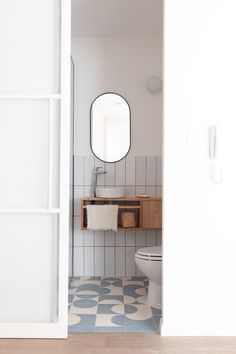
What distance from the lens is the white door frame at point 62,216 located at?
2072 mm

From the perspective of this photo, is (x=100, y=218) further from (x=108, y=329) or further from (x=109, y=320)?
(x=108, y=329)

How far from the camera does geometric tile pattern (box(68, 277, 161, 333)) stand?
7.29 feet

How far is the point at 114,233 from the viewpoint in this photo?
3395mm

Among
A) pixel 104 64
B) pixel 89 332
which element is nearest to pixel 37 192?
pixel 89 332

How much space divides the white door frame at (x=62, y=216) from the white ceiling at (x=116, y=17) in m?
0.86

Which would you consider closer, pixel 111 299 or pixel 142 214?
pixel 111 299

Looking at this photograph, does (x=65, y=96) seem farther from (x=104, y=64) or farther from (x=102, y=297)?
(x=102, y=297)

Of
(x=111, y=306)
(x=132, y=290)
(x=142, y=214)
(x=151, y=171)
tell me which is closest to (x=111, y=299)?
(x=111, y=306)

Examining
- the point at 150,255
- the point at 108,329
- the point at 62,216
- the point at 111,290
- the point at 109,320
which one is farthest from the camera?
the point at 111,290

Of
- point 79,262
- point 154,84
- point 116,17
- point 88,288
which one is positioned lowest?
point 88,288

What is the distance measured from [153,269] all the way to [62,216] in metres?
0.88

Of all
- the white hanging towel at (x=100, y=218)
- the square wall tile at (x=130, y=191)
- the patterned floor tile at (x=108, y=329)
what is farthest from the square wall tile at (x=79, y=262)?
the patterned floor tile at (x=108, y=329)

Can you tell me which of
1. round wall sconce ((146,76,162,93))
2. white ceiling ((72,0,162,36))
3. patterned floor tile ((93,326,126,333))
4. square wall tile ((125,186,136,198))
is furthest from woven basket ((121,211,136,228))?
white ceiling ((72,0,162,36))
